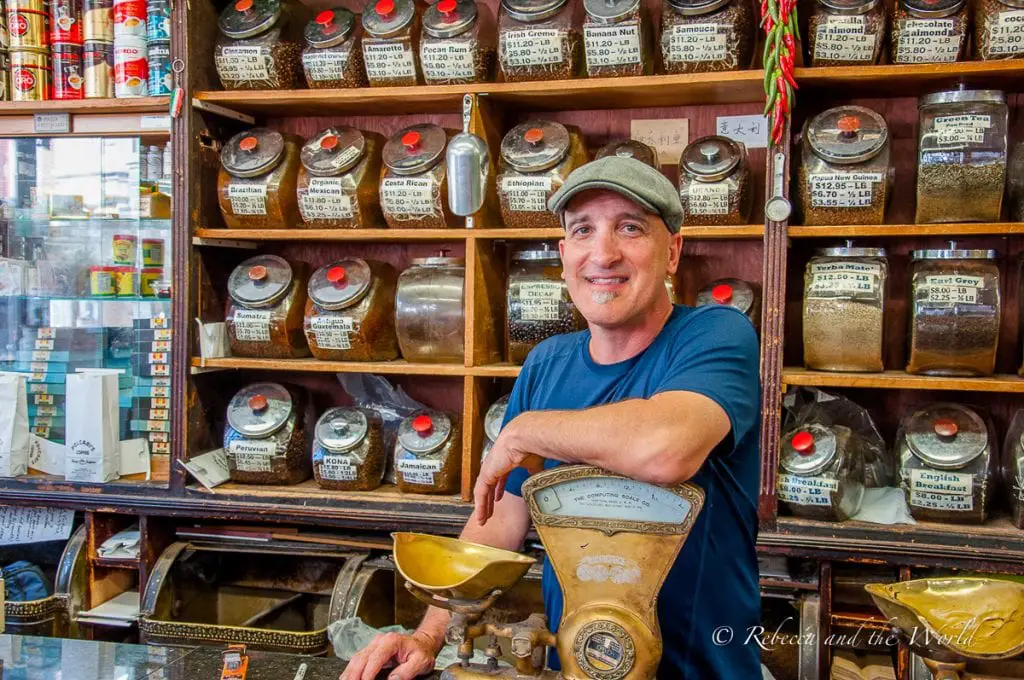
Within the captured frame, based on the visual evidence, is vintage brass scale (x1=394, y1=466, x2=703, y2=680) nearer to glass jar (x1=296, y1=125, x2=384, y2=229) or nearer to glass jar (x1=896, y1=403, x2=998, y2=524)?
glass jar (x1=896, y1=403, x2=998, y2=524)

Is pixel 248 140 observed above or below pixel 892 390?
above

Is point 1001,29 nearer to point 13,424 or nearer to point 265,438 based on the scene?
point 265,438

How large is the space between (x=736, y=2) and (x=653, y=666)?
1650 millimetres

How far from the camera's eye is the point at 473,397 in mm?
2393

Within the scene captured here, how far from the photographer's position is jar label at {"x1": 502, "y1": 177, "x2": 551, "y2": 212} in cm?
228

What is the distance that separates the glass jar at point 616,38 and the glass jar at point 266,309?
3.27 feet

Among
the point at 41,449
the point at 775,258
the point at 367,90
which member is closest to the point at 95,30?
the point at 367,90

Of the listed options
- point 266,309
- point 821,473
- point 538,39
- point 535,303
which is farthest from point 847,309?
point 266,309

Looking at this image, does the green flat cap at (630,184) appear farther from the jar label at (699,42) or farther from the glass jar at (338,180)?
the glass jar at (338,180)

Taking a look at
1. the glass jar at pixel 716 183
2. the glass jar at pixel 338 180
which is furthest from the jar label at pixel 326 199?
the glass jar at pixel 716 183

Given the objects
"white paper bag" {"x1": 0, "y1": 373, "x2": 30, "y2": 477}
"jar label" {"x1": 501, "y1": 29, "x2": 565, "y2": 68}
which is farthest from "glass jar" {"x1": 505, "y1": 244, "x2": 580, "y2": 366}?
"white paper bag" {"x1": 0, "y1": 373, "x2": 30, "y2": 477}

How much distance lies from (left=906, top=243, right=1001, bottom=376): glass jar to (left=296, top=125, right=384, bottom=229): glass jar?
1387 mm

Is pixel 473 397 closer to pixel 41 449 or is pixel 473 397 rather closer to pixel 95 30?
pixel 41 449

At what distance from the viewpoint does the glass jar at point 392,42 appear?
2377 mm
